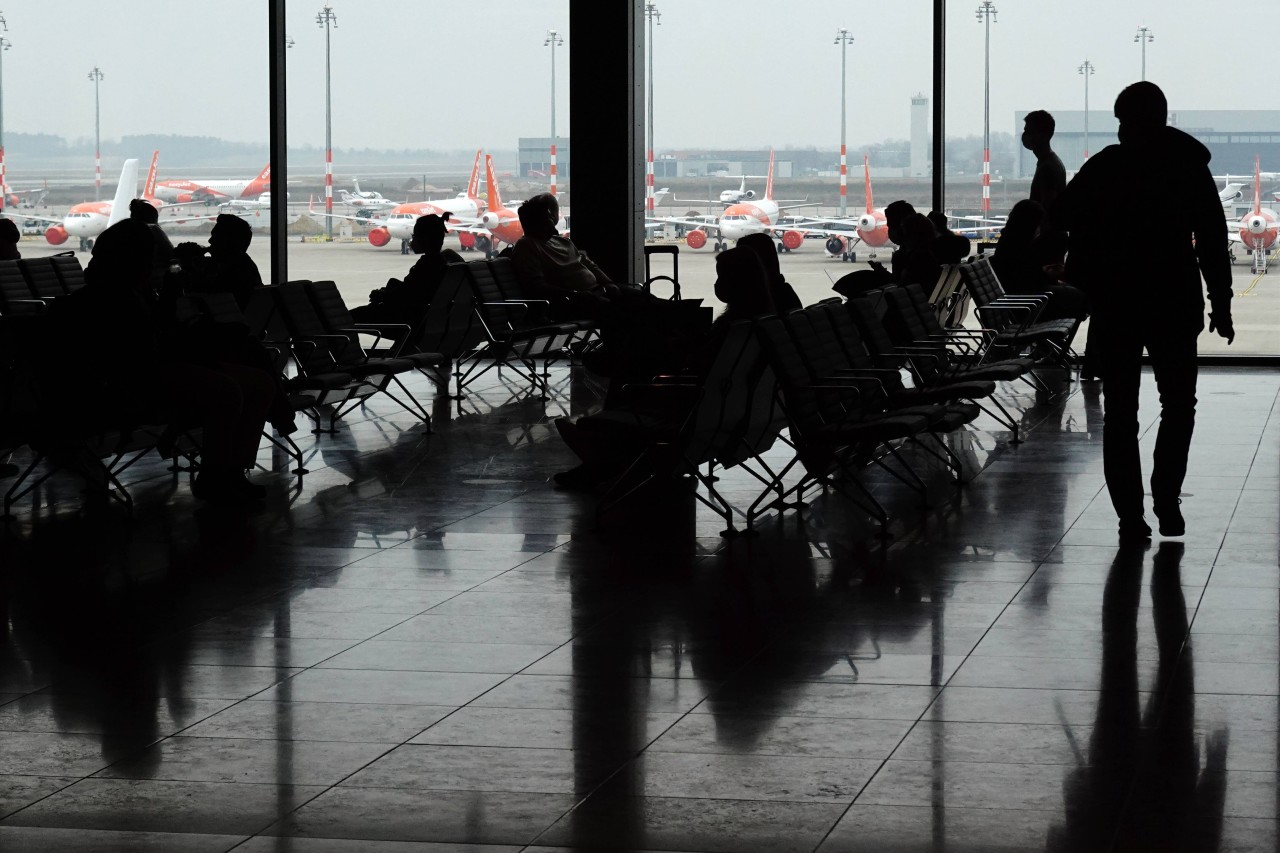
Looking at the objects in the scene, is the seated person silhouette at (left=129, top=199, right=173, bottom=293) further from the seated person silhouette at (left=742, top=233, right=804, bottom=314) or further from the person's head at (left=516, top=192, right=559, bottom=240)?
the seated person silhouette at (left=742, top=233, right=804, bottom=314)

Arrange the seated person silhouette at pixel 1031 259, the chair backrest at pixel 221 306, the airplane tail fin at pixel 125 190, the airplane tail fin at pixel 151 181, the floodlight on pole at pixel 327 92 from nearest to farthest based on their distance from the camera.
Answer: the chair backrest at pixel 221 306 → the seated person silhouette at pixel 1031 259 → the floodlight on pole at pixel 327 92 → the airplane tail fin at pixel 151 181 → the airplane tail fin at pixel 125 190

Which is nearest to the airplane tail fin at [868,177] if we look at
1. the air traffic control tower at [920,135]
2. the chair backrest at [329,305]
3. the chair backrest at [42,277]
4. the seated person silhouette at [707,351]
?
the air traffic control tower at [920,135]

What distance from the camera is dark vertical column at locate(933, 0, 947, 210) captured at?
13.4m

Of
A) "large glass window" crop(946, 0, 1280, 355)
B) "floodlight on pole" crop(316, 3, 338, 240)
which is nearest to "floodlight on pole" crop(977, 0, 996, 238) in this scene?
"large glass window" crop(946, 0, 1280, 355)

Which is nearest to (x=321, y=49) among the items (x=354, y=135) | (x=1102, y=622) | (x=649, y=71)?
(x=354, y=135)

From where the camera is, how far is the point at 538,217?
11086mm

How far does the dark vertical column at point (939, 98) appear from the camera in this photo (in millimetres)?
13383

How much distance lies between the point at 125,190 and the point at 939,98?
7127 millimetres

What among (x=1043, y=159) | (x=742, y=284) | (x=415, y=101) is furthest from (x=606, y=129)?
(x=742, y=284)

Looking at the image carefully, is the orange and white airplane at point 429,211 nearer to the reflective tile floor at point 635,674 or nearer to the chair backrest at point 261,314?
the chair backrest at point 261,314

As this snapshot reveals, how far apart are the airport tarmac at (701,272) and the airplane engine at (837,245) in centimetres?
7

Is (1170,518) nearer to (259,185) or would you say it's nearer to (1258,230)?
(1258,230)

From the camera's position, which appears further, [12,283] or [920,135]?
[920,135]

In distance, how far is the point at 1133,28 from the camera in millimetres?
13344
